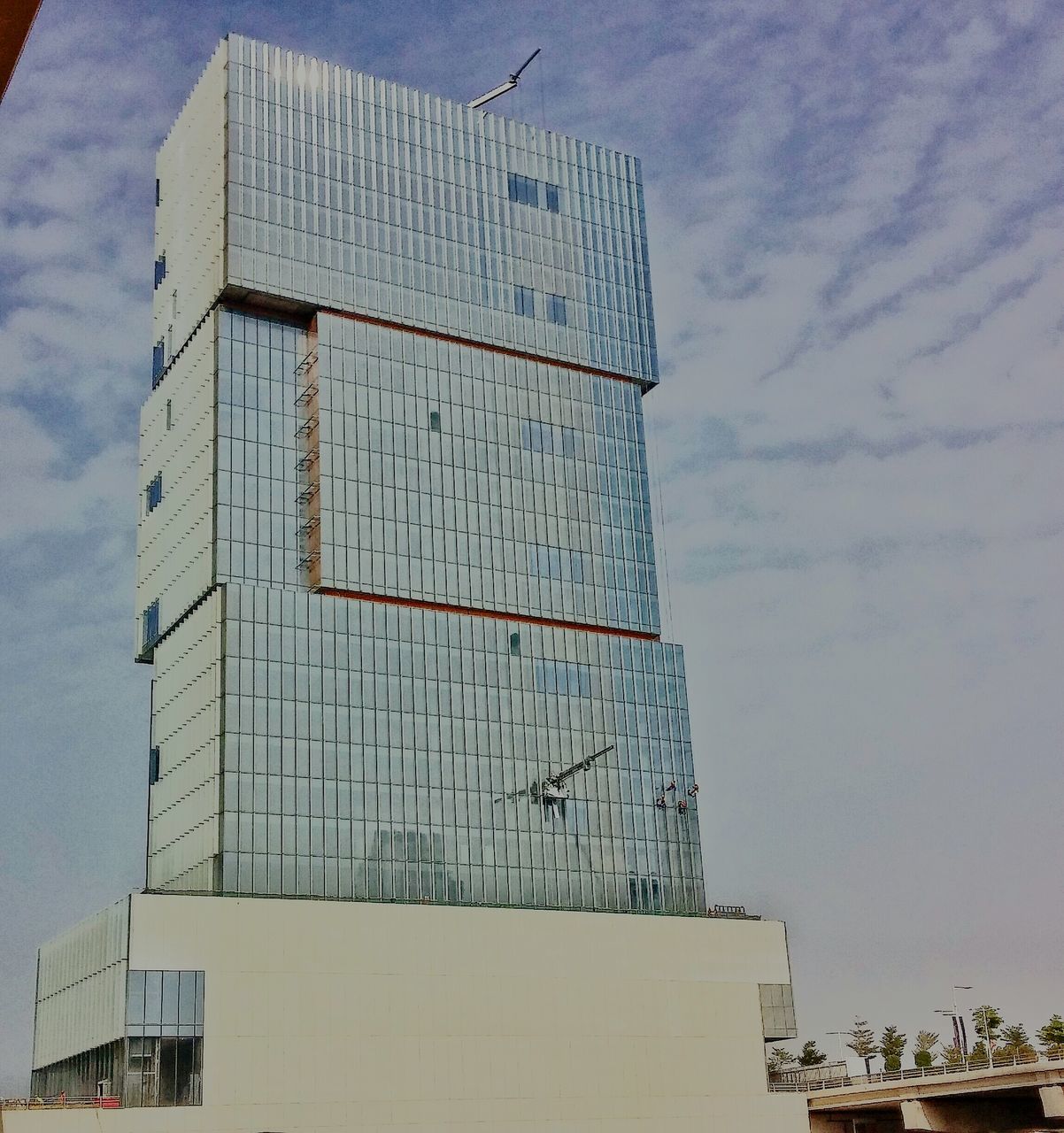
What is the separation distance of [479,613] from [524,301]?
28547 mm

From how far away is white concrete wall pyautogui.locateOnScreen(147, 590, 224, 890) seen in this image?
101375 mm

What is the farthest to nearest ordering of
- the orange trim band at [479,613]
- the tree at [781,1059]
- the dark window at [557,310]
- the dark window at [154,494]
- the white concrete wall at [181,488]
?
the tree at [781,1059]
the dark window at [557,310]
the dark window at [154,494]
the white concrete wall at [181,488]
the orange trim band at [479,613]

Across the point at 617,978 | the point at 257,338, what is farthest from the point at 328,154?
the point at 617,978

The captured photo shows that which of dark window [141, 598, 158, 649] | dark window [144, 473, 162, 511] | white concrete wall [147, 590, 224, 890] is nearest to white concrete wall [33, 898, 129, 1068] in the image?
white concrete wall [147, 590, 224, 890]

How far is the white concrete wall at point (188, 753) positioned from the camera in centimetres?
10138

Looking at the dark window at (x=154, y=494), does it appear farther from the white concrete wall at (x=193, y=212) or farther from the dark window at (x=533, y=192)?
the dark window at (x=533, y=192)

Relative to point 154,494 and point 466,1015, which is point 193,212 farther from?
point 466,1015

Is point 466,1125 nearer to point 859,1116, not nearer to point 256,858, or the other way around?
point 256,858

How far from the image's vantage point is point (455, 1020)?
314ft

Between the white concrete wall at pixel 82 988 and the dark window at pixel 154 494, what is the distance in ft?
119

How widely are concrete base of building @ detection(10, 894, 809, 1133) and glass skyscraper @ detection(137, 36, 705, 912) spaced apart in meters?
5.28

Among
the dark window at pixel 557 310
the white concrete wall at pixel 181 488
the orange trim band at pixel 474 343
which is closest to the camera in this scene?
the white concrete wall at pixel 181 488

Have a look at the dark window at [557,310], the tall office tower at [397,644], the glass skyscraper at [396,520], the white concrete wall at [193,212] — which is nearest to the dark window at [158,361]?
the white concrete wall at [193,212]

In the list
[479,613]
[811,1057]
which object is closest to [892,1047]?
[811,1057]
